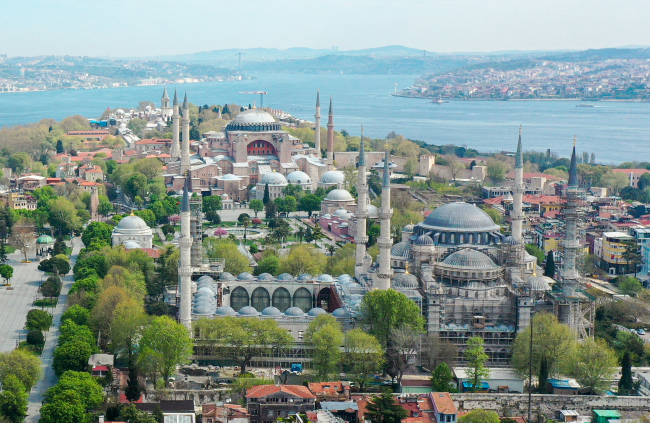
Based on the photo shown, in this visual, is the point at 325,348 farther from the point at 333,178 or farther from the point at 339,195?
the point at 333,178

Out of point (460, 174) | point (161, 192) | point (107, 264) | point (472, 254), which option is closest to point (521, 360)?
point (472, 254)

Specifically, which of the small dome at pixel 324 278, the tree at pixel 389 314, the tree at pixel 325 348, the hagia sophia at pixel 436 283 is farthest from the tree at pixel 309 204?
the tree at pixel 325 348

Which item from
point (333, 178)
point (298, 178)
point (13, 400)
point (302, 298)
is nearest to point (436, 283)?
point (302, 298)

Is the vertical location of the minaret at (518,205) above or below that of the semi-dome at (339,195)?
above

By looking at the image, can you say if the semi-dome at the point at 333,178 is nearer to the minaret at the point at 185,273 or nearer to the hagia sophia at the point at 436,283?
the hagia sophia at the point at 436,283

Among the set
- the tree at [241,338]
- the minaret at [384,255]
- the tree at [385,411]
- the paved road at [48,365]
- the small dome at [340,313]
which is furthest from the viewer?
the minaret at [384,255]

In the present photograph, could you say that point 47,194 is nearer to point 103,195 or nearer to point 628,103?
point 103,195
